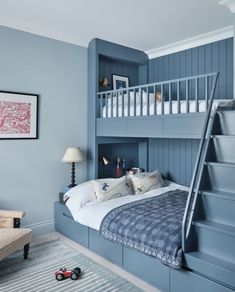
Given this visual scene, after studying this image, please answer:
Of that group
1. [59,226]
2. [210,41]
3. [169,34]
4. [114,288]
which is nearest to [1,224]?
[59,226]

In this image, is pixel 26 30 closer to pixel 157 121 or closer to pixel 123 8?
pixel 123 8

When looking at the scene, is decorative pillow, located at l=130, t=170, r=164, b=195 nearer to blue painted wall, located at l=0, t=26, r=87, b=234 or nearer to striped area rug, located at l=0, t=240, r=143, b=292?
blue painted wall, located at l=0, t=26, r=87, b=234

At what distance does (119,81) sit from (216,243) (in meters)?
3.17

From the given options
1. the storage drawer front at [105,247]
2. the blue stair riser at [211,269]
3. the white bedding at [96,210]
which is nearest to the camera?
the blue stair riser at [211,269]

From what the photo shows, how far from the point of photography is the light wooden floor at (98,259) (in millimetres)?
2389

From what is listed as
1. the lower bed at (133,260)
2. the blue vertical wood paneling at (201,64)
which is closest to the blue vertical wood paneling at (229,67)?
the blue vertical wood paneling at (201,64)

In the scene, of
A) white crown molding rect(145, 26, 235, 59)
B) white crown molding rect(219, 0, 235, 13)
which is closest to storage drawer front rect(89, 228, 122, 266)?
white crown molding rect(219, 0, 235, 13)

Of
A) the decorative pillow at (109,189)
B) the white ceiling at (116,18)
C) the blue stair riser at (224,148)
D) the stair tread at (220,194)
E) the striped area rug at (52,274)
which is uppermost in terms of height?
the white ceiling at (116,18)

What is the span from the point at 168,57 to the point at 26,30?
7.26 feet

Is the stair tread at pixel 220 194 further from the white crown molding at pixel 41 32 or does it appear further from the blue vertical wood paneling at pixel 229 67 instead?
the white crown molding at pixel 41 32

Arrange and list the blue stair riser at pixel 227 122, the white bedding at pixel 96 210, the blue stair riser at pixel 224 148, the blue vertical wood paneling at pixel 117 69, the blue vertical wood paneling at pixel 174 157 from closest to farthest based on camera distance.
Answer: the blue stair riser at pixel 224 148 < the blue stair riser at pixel 227 122 < the white bedding at pixel 96 210 < the blue vertical wood paneling at pixel 174 157 < the blue vertical wood paneling at pixel 117 69

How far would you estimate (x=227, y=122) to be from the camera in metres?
2.48

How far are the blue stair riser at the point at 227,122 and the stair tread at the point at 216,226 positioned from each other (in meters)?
0.86

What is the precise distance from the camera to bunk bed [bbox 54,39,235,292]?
6.57 feet
